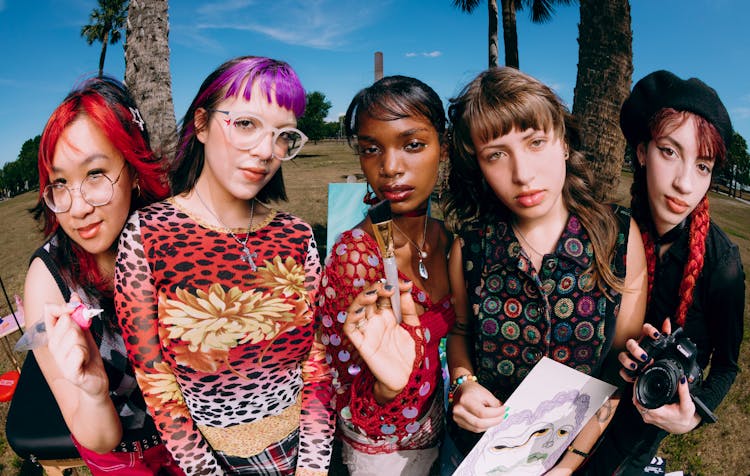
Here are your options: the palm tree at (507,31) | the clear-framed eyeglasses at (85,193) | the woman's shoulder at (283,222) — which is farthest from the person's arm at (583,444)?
the palm tree at (507,31)

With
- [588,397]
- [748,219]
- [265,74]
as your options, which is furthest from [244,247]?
[748,219]

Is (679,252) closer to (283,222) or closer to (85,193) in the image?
(283,222)

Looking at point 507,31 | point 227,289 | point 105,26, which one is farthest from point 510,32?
point 105,26

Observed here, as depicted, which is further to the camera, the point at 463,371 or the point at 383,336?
the point at 463,371

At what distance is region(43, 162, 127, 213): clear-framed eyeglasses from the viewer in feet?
4.75

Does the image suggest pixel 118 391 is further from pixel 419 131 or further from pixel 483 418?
pixel 419 131

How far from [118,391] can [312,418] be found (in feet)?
2.51

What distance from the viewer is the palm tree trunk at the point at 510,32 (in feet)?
40.8

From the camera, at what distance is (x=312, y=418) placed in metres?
1.71

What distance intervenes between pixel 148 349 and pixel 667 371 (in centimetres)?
169

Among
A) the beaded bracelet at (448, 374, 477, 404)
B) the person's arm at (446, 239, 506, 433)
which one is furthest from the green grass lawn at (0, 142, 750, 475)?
the beaded bracelet at (448, 374, 477, 404)

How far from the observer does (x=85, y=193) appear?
4.76 feet

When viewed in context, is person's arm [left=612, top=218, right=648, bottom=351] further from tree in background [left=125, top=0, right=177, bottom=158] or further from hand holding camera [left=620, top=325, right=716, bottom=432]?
tree in background [left=125, top=0, right=177, bottom=158]

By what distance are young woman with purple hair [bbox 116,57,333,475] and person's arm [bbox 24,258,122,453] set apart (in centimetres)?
12
